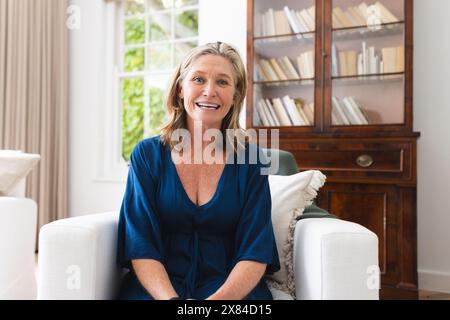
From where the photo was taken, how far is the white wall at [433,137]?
7.93 ft

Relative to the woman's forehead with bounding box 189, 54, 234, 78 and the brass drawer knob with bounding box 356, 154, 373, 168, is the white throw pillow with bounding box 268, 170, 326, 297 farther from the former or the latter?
the brass drawer knob with bounding box 356, 154, 373, 168

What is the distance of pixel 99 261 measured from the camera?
40.3 inches

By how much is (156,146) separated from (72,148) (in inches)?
107

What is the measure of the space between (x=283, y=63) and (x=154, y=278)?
1873 millimetres

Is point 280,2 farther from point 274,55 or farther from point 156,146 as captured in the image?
point 156,146

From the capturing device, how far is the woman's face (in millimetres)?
1175

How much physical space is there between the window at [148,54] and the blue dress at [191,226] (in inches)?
90.4

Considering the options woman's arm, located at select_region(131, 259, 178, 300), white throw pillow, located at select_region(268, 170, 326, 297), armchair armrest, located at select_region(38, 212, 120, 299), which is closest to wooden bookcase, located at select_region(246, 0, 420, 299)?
white throw pillow, located at select_region(268, 170, 326, 297)

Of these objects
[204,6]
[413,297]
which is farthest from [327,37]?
[413,297]

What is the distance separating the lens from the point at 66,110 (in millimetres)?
3590

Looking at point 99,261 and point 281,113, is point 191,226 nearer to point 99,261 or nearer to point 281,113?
point 99,261

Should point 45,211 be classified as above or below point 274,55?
below

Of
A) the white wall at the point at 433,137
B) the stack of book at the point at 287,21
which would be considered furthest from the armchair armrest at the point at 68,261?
the white wall at the point at 433,137

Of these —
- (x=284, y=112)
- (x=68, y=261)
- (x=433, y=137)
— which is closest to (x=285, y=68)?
(x=284, y=112)
